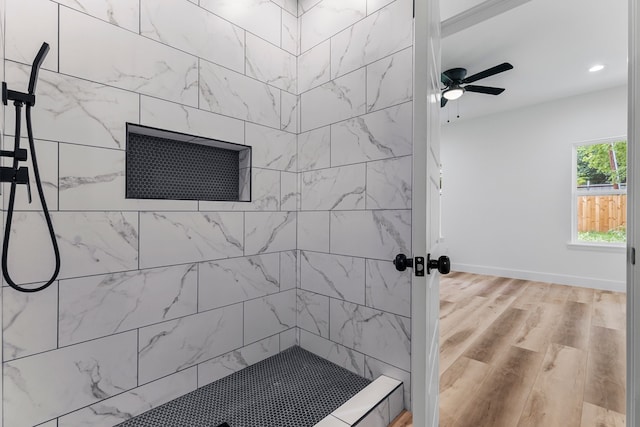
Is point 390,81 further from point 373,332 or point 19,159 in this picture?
point 19,159

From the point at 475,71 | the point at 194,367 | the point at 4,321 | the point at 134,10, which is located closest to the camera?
the point at 4,321

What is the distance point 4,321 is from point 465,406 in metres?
2.20

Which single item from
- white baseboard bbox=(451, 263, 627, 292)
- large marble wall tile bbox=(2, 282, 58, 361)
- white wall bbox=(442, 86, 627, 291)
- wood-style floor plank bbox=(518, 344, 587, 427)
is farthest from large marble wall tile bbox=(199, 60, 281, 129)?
white baseboard bbox=(451, 263, 627, 292)

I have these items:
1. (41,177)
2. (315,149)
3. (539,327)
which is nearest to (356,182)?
(315,149)

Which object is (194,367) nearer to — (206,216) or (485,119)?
(206,216)

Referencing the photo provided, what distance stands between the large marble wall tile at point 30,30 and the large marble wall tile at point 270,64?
0.90m

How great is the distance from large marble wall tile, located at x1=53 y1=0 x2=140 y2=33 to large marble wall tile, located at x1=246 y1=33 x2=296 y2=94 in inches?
23.9

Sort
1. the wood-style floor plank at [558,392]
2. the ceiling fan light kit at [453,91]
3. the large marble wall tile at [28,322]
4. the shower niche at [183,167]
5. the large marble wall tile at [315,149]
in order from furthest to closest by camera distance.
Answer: the ceiling fan light kit at [453,91]
the large marble wall tile at [315,149]
the wood-style floor plank at [558,392]
the shower niche at [183,167]
the large marble wall tile at [28,322]

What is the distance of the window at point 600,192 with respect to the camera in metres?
4.13

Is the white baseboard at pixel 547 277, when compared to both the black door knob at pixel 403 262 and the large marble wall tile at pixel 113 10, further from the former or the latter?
the large marble wall tile at pixel 113 10

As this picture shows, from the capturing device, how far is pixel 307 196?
1999 mm

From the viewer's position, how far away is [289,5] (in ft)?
6.67

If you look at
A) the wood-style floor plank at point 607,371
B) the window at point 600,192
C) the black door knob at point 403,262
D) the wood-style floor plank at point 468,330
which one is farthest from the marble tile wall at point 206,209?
the window at point 600,192

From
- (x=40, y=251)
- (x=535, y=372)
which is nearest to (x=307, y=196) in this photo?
(x=40, y=251)
